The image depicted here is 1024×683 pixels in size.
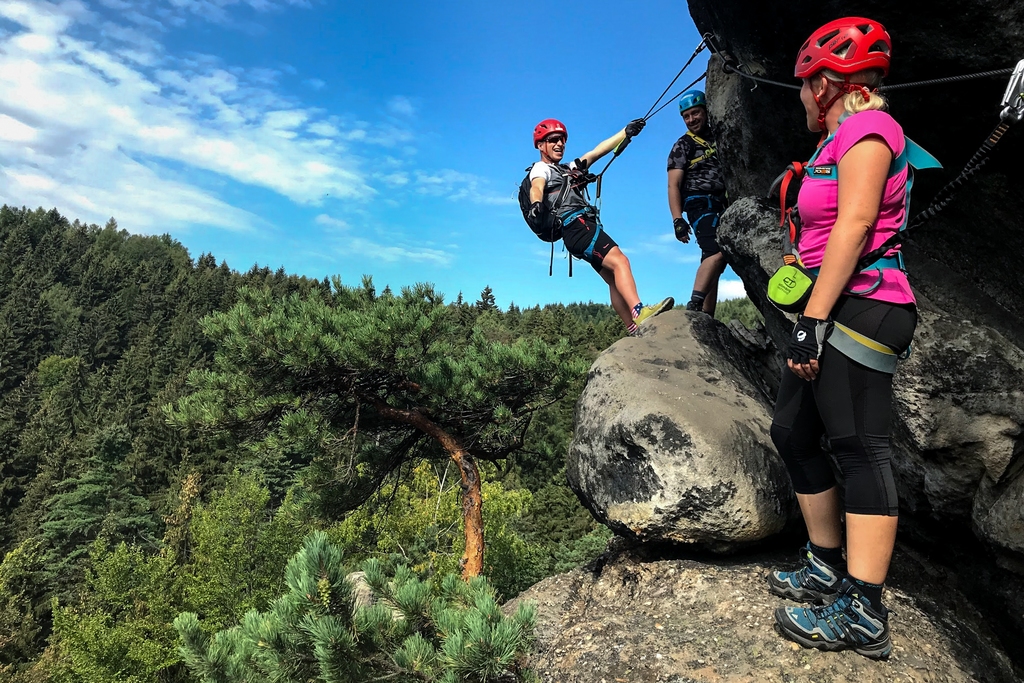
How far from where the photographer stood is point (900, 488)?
3.51m

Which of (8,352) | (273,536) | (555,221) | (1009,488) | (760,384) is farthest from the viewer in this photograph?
(8,352)

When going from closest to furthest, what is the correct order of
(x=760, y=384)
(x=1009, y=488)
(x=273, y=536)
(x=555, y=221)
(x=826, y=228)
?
(x=826, y=228) → (x=1009, y=488) → (x=760, y=384) → (x=555, y=221) → (x=273, y=536)

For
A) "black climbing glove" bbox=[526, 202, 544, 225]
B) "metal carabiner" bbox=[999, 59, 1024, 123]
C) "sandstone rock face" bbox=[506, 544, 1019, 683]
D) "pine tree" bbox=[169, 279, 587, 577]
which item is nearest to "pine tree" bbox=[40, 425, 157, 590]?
"pine tree" bbox=[169, 279, 587, 577]

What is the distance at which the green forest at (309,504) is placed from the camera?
3.20 metres

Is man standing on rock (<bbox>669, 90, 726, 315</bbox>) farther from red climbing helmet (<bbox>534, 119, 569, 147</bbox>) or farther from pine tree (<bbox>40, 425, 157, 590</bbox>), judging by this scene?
pine tree (<bbox>40, 425, 157, 590</bbox>)

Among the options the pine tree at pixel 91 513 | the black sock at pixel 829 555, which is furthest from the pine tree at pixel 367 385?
the pine tree at pixel 91 513

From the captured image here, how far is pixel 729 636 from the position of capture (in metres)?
2.82

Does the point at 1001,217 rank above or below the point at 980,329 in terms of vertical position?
above

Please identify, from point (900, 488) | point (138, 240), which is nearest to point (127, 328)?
point (138, 240)

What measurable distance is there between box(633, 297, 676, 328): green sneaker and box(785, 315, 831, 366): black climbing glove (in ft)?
9.66

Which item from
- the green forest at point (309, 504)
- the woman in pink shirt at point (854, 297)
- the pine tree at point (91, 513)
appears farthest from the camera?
the pine tree at point (91, 513)

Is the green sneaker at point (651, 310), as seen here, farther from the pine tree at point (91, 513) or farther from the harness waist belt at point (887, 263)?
the pine tree at point (91, 513)

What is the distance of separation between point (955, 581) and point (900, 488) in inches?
21.5

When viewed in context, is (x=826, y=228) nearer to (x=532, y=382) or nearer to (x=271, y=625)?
(x=271, y=625)
